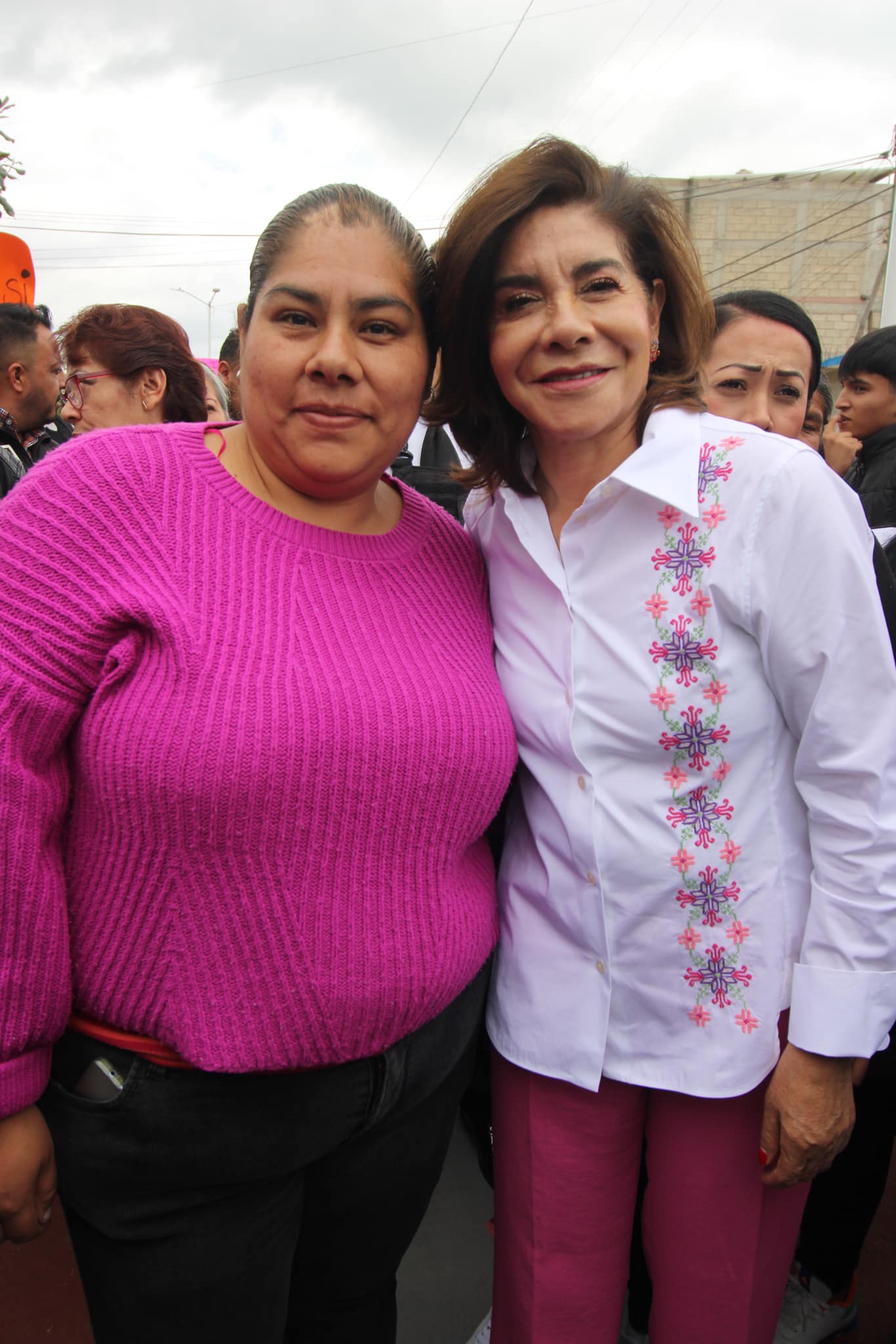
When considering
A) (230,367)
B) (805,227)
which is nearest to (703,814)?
(230,367)

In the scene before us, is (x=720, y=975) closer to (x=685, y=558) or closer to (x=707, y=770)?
(x=707, y=770)

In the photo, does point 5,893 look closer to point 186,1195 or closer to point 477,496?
point 186,1195

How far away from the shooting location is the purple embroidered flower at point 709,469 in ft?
4.48

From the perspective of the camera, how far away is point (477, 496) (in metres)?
1.86

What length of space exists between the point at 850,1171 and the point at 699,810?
1200 millimetres

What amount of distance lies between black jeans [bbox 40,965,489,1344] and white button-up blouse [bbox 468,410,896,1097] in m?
0.28

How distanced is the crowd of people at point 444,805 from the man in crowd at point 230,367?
7.76 feet

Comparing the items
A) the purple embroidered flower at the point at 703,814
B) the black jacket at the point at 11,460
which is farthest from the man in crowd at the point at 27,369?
the purple embroidered flower at the point at 703,814

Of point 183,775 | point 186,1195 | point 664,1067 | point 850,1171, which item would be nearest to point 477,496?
point 183,775

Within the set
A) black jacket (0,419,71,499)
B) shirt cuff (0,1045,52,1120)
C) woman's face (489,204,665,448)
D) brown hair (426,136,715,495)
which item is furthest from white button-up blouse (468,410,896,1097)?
black jacket (0,419,71,499)

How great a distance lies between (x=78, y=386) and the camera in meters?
3.01

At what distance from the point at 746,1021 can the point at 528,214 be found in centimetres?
134

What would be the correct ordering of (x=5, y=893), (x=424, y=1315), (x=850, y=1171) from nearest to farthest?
(x=5, y=893) < (x=850, y=1171) < (x=424, y=1315)

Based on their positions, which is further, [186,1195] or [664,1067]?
[664,1067]
